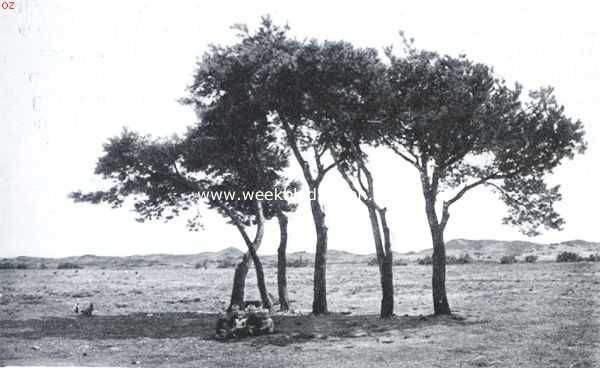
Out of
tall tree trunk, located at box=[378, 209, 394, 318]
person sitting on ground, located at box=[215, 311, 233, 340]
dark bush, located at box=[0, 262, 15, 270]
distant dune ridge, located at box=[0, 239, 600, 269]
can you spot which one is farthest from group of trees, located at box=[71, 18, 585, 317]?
dark bush, located at box=[0, 262, 15, 270]

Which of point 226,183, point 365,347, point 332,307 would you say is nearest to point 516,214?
point 332,307

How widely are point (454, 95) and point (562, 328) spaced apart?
7789 millimetres

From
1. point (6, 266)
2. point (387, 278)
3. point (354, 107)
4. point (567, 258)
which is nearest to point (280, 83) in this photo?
point (354, 107)

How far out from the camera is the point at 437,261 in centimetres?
2136

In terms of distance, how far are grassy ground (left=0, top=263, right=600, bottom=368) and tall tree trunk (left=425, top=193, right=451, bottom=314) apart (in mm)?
754

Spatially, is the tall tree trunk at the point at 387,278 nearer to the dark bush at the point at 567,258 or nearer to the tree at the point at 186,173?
the tree at the point at 186,173

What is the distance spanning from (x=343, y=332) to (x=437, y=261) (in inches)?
199

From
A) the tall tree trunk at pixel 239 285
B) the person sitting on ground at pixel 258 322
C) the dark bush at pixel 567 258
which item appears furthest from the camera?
the dark bush at pixel 567 258

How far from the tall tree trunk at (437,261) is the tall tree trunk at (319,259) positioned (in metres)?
4.31

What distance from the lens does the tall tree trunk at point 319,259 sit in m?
23.3

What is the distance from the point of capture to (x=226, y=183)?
95.5ft

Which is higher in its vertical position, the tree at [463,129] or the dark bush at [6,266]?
the tree at [463,129]

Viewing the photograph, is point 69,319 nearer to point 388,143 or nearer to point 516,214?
point 388,143

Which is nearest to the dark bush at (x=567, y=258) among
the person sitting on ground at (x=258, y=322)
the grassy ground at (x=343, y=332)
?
the grassy ground at (x=343, y=332)
